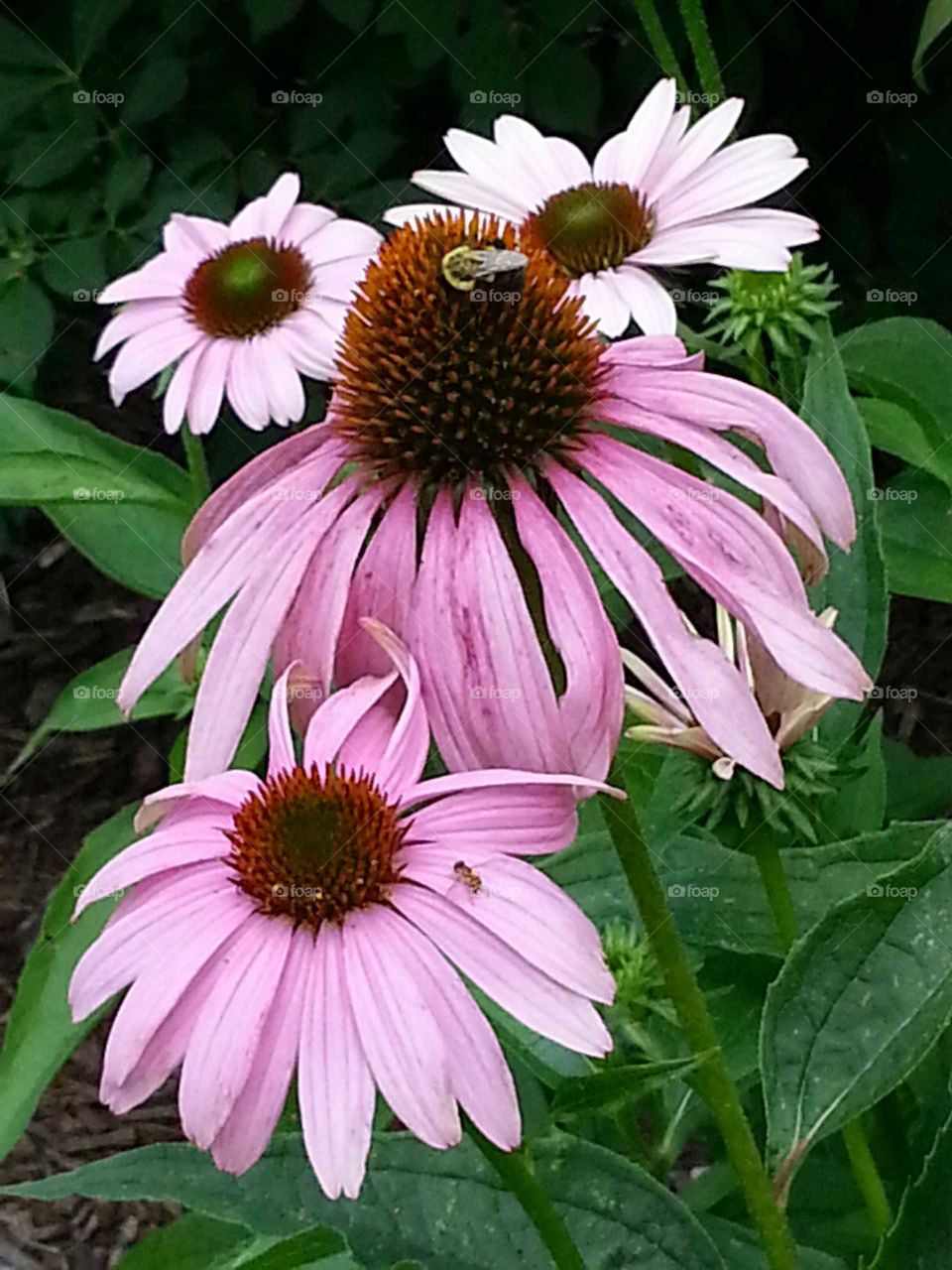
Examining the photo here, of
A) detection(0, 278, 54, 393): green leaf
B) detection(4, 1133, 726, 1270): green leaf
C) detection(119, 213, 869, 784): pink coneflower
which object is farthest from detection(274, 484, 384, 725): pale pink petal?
detection(0, 278, 54, 393): green leaf

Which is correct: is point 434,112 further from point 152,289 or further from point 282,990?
point 282,990

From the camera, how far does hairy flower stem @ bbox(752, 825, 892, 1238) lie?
70 centimetres

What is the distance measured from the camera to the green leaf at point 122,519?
1.23 meters

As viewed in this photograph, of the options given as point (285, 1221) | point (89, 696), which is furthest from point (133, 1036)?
point (89, 696)

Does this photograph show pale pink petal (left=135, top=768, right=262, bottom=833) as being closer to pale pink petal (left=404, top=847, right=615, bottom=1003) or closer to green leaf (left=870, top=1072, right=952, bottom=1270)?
pale pink petal (left=404, top=847, right=615, bottom=1003)

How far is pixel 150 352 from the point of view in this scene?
1.11 m

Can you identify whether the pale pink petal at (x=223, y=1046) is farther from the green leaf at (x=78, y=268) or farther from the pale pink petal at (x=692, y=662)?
the green leaf at (x=78, y=268)

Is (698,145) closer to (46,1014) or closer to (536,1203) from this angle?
(536,1203)

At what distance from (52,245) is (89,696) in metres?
0.61

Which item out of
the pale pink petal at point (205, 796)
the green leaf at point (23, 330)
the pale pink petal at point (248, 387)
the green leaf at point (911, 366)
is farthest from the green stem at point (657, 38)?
the green leaf at point (23, 330)

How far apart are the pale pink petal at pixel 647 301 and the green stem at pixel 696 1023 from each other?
413 mm

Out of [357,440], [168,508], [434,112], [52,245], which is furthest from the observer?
[434,112]

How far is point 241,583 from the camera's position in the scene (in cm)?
58

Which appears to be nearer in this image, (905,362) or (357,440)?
(357,440)
